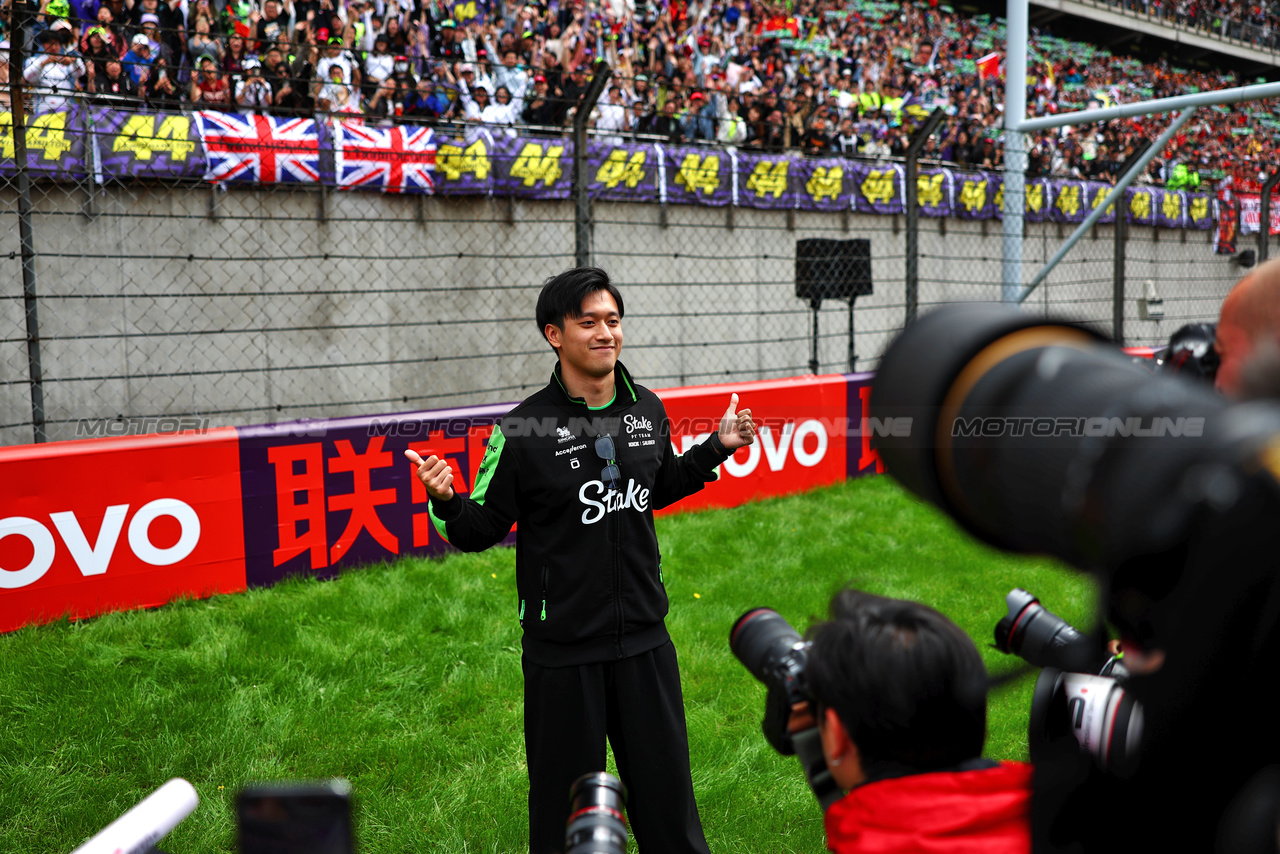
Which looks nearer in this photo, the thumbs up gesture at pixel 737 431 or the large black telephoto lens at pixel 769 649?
the large black telephoto lens at pixel 769 649

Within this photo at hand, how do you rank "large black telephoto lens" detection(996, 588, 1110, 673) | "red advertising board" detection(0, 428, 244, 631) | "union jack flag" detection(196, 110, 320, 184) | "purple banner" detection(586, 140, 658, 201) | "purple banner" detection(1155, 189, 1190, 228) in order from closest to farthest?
"large black telephoto lens" detection(996, 588, 1110, 673)
"red advertising board" detection(0, 428, 244, 631)
"union jack flag" detection(196, 110, 320, 184)
"purple banner" detection(586, 140, 658, 201)
"purple banner" detection(1155, 189, 1190, 228)

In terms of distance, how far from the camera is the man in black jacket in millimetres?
2490

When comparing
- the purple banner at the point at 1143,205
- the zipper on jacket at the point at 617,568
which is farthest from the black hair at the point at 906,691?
the purple banner at the point at 1143,205

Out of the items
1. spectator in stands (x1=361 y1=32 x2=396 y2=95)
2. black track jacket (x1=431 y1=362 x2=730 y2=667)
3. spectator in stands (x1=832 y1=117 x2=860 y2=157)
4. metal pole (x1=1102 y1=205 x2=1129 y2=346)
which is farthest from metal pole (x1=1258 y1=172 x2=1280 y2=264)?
black track jacket (x1=431 y1=362 x2=730 y2=667)

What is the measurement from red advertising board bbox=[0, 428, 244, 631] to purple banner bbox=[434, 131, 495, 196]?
4.53m

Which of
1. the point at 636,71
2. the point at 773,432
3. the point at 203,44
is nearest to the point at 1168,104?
the point at 773,432

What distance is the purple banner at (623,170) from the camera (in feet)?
31.1

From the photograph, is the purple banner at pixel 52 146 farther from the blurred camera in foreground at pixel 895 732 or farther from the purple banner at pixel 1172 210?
→ the purple banner at pixel 1172 210

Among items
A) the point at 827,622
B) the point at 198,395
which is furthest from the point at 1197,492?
the point at 198,395

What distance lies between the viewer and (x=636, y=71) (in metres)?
12.9

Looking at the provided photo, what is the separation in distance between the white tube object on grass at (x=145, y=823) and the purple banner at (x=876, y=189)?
38.5 ft

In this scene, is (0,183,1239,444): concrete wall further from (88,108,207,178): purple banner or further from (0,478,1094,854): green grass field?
(0,478,1094,854): green grass field

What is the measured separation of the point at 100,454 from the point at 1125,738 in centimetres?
473

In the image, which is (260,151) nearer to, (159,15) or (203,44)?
(203,44)
